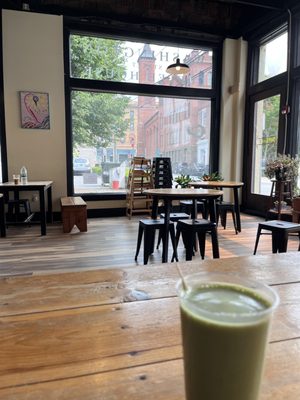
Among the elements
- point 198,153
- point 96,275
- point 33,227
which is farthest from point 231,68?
point 96,275

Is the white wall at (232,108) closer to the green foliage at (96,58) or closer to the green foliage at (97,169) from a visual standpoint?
the green foliage at (96,58)

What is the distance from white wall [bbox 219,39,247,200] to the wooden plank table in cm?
570

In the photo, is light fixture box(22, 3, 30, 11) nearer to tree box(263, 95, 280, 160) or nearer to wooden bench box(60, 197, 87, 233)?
wooden bench box(60, 197, 87, 233)

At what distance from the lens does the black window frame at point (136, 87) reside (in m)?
5.31

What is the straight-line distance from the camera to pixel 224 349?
12.7 inches

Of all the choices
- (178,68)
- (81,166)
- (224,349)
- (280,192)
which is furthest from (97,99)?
(224,349)

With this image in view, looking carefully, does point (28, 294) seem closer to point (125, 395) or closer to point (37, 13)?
point (125, 395)

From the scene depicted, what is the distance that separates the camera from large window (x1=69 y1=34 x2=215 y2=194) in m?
5.55

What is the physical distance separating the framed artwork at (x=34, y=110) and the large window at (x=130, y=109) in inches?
19.5

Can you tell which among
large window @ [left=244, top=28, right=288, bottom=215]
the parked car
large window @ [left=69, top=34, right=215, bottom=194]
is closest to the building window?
large window @ [left=244, top=28, right=288, bottom=215]

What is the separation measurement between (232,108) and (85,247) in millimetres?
4346

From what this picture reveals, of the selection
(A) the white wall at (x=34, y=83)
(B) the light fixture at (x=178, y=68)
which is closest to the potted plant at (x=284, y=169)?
(B) the light fixture at (x=178, y=68)

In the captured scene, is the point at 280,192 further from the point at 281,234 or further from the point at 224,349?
the point at 224,349

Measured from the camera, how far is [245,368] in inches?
12.8
